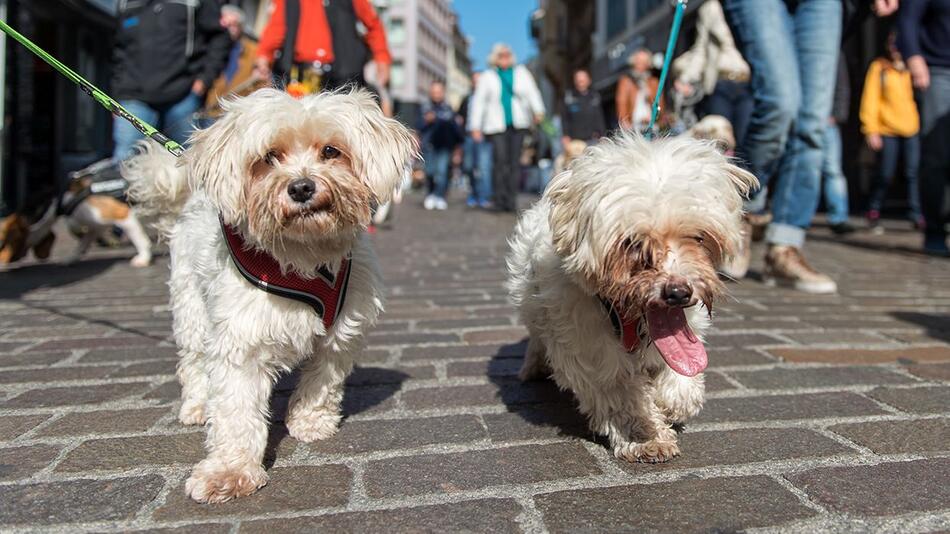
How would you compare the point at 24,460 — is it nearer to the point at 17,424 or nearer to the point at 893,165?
the point at 17,424

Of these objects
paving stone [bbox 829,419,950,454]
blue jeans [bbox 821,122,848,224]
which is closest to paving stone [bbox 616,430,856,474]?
paving stone [bbox 829,419,950,454]

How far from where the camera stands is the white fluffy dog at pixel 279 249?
2.30 metres

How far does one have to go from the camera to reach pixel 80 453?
2.46m

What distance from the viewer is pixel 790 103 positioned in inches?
197

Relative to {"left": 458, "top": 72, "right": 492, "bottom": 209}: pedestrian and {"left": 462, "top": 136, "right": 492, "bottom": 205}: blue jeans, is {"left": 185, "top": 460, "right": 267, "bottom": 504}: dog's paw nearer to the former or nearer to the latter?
{"left": 458, "top": 72, "right": 492, "bottom": 209}: pedestrian

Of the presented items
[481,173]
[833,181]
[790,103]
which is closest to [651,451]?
[790,103]

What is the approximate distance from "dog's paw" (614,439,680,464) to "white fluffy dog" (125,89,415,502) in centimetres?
102

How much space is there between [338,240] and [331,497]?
0.83 m

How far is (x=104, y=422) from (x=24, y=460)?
15.1 inches

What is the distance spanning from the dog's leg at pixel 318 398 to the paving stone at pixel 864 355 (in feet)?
7.53

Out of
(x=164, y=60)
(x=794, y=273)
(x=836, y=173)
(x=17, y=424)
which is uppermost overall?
(x=164, y=60)

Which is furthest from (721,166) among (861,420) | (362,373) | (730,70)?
(730,70)

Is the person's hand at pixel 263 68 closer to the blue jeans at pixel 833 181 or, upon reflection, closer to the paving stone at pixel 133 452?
the paving stone at pixel 133 452

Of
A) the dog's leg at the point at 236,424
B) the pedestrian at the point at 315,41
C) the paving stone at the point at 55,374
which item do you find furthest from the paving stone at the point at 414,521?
the pedestrian at the point at 315,41
